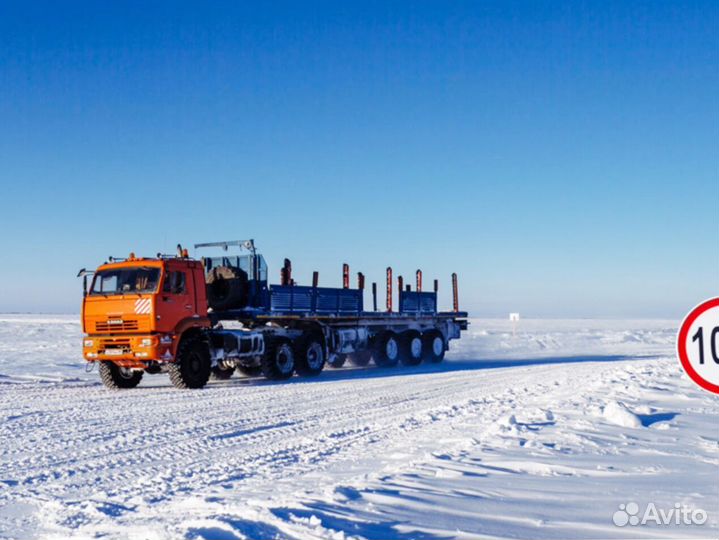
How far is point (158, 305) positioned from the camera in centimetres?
1623

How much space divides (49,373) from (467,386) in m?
11.7

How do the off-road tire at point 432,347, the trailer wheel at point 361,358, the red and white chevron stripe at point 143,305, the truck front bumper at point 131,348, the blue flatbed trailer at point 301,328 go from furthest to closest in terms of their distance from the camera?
the off-road tire at point 432,347 → the trailer wheel at point 361,358 → the blue flatbed trailer at point 301,328 → the red and white chevron stripe at point 143,305 → the truck front bumper at point 131,348

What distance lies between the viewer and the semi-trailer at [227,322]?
16.4 metres

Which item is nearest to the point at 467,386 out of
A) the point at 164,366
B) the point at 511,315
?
the point at 164,366

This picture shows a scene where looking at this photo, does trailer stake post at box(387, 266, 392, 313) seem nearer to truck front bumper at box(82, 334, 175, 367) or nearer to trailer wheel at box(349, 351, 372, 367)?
trailer wheel at box(349, 351, 372, 367)

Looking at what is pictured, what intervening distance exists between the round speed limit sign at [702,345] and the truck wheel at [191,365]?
43.7 feet

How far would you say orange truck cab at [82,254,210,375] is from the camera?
16188mm

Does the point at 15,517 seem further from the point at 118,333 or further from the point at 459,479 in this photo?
the point at 118,333

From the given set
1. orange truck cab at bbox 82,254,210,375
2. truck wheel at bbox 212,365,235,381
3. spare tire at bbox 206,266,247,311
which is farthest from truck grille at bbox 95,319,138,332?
truck wheel at bbox 212,365,235,381

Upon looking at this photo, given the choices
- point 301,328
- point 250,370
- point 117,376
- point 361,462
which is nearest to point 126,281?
point 117,376

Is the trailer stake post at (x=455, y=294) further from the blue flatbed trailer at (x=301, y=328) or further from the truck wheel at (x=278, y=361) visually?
the truck wheel at (x=278, y=361)

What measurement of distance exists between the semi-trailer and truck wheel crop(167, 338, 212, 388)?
22 mm

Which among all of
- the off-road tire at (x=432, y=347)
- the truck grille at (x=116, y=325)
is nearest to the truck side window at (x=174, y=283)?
the truck grille at (x=116, y=325)

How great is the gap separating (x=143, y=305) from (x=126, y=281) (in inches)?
32.9
